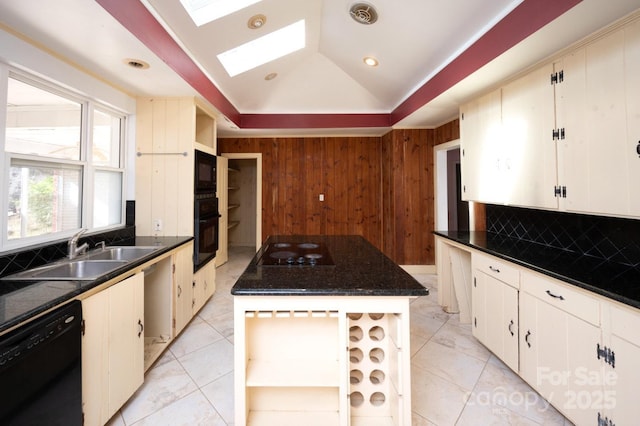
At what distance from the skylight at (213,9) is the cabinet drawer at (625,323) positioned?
9.77 feet

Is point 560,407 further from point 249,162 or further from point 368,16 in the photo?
point 249,162

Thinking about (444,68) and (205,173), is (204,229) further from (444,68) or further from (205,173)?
(444,68)

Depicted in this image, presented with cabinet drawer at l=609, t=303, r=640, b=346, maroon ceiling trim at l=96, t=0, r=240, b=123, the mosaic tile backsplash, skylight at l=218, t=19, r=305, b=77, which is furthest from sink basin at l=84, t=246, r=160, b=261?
the mosaic tile backsplash

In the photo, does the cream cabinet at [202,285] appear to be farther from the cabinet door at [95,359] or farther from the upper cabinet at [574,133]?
the upper cabinet at [574,133]

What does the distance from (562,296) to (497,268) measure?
523 mm

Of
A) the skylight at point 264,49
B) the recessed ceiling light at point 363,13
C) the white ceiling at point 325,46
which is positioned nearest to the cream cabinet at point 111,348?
the white ceiling at point 325,46

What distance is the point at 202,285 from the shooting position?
298 centimetres

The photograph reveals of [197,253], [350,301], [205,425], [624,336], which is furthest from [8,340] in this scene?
[624,336]

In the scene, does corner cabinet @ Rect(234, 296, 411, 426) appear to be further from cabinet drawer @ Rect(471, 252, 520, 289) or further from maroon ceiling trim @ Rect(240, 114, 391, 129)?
maroon ceiling trim @ Rect(240, 114, 391, 129)

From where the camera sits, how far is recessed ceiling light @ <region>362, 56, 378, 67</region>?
10.1ft

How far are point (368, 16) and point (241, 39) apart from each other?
1188 millimetres

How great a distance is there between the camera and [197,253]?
2773mm

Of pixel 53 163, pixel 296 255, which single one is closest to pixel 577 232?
pixel 296 255

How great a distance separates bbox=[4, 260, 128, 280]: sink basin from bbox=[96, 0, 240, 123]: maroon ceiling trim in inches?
57.6
